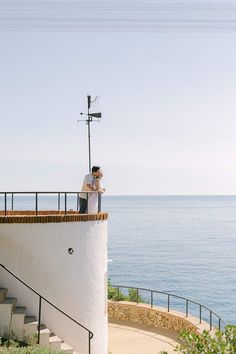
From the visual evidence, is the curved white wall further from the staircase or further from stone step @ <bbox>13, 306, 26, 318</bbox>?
the staircase

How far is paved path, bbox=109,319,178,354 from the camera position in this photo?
56.0 ft

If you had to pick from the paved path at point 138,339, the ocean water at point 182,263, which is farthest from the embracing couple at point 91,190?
the ocean water at point 182,263

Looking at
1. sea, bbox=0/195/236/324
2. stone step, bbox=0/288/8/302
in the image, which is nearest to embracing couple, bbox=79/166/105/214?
stone step, bbox=0/288/8/302

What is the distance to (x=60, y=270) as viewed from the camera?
14.2m

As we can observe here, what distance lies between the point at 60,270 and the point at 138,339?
5.59m

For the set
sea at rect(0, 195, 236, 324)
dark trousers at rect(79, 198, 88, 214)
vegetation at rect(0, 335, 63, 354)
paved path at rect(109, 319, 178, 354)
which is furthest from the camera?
sea at rect(0, 195, 236, 324)

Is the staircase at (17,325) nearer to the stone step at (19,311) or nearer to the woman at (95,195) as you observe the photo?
the stone step at (19,311)

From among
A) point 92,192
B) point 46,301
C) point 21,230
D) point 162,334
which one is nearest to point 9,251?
point 21,230

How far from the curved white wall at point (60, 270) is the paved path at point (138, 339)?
2.27 m

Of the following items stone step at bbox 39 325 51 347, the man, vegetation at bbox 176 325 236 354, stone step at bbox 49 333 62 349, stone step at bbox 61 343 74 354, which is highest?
the man

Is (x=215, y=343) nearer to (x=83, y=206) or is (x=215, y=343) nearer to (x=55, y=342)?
(x=55, y=342)

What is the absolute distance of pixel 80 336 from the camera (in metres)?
14.6

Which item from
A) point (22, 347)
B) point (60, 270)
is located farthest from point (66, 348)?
point (60, 270)

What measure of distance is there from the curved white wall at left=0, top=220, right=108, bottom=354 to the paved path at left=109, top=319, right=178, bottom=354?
227cm
